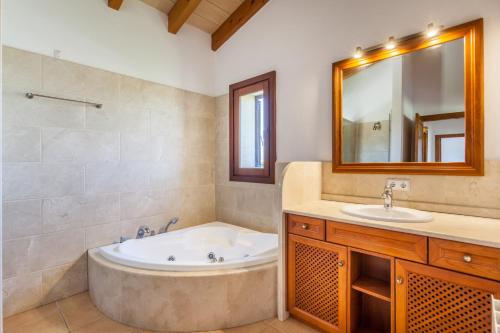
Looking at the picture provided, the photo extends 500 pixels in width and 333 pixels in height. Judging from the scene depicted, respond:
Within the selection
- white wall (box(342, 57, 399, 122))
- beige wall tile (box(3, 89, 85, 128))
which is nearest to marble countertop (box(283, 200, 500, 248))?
white wall (box(342, 57, 399, 122))

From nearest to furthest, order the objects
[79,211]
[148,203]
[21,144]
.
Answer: [21,144] → [79,211] → [148,203]

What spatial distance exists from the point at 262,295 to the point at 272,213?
36.9 inches

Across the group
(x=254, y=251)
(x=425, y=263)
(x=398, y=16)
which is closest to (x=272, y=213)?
(x=254, y=251)

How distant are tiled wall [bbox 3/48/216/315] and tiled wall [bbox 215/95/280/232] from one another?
0.45 m

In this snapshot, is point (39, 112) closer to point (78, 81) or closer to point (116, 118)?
point (78, 81)

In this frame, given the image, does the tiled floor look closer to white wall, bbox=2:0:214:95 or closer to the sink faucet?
the sink faucet

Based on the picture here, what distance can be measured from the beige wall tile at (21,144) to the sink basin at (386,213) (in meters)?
2.39

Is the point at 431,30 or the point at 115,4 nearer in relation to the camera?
the point at 431,30

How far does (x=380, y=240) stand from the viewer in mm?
1522

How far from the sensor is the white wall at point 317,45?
163 cm

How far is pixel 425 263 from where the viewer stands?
4.53 ft

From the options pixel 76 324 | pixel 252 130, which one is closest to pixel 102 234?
pixel 76 324

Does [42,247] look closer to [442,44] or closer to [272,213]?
[272,213]

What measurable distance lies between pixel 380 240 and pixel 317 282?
564 millimetres
